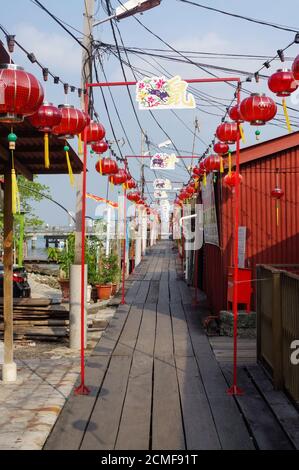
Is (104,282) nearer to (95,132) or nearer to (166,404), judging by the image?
(95,132)

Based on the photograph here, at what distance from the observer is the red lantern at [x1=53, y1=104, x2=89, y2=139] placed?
682 cm

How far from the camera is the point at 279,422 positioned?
563 cm

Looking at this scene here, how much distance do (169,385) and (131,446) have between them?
7.48ft

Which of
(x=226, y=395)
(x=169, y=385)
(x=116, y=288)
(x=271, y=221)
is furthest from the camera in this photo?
(x=116, y=288)

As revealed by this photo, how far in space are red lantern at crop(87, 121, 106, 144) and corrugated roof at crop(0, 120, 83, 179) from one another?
1.18 feet

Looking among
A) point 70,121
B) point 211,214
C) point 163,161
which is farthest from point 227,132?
point 163,161

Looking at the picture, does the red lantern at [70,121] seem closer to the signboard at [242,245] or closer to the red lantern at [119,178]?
the signboard at [242,245]

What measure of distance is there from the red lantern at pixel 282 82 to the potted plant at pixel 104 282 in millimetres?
10165

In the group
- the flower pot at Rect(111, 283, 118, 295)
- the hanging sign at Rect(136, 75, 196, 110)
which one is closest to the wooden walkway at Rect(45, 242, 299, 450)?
the hanging sign at Rect(136, 75, 196, 110)

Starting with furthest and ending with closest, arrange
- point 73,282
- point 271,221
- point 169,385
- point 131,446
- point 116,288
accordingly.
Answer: point 116,288 < point 271,221 < point 73,282 < point 169,385 < point 131,446

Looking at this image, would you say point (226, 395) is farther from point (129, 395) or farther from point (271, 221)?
point (271, 221)

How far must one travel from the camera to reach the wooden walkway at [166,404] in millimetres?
5160

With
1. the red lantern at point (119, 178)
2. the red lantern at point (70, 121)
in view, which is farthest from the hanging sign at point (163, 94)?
the red lantern at point (119, 178)
